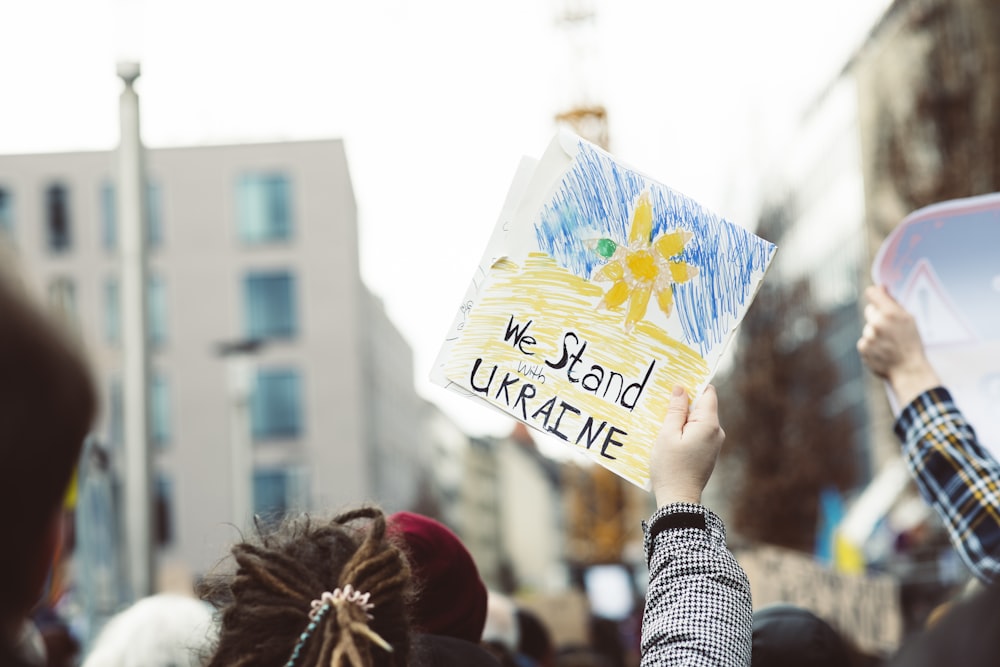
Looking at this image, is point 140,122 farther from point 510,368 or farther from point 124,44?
point 510,368

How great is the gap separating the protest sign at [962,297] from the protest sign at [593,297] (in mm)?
657

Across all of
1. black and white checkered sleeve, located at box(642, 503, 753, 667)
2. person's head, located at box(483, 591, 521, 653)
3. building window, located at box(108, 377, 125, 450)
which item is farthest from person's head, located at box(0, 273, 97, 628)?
building window, located at box(108, 377, 125, 450)

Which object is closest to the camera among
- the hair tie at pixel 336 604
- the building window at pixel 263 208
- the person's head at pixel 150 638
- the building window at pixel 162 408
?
the hair tie at pixel 336 604

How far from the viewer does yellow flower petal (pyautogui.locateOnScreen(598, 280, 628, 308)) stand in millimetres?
2188

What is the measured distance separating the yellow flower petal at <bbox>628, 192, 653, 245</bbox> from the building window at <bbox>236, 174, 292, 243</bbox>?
43.6 meters

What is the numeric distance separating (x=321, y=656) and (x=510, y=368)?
0.62m

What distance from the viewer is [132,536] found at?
721 centimetres

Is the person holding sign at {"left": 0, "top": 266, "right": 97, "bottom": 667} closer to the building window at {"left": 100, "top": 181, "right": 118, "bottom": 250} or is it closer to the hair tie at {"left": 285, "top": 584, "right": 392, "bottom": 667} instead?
the hair tie at {"left": 285, "top": 584, "right": 392, "bottom": 667}

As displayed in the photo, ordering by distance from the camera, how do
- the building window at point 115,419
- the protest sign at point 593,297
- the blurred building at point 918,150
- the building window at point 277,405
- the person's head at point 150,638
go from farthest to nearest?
the building window at point 277,405 < the building window at point 115,419 < the blurred building at point 918,150 < the person's head at point 150,638 < the protest sign at point 593,297

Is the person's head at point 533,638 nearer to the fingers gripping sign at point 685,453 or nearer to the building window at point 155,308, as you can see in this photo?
the fingers gripping sign at point 685,453

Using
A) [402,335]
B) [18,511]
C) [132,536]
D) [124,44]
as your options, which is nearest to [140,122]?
[124,44]

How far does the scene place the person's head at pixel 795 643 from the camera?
9.62 ft

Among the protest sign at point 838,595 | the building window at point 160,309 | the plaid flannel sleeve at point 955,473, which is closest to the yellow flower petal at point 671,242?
the plaid flannel sleeve at point 955,473

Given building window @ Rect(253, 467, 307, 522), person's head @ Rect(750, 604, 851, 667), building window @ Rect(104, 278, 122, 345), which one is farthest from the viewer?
building window @ Rect(104, 278, 122, 345)
